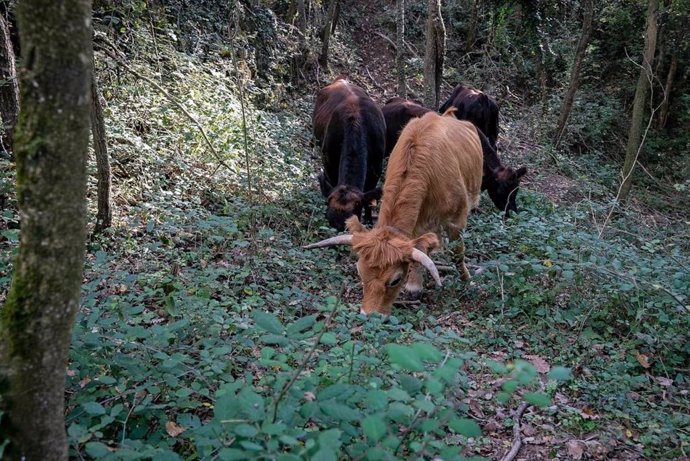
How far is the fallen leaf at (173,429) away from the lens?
9.09 ft

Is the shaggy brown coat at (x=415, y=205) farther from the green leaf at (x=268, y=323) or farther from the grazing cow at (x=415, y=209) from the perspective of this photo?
the green leaf at (x=268, y=323)

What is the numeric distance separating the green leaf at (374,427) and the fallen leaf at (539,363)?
3.40 m

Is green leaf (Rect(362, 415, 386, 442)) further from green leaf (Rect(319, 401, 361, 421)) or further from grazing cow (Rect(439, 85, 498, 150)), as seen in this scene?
grazing cow (Rect(439, 85, 498, 150))

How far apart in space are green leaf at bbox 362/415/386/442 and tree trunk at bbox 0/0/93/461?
1128 millimetres

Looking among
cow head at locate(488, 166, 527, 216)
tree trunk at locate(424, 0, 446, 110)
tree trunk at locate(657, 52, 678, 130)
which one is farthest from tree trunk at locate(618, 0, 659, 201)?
tree trunk at locate(657, 52, 678, 130)

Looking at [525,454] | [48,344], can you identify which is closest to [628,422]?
[525,454]

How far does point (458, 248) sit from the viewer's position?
256 inches

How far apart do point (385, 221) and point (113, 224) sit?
3.08 metres

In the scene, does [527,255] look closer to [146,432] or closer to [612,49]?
[146,432]

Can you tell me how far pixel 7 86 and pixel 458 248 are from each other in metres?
5.58

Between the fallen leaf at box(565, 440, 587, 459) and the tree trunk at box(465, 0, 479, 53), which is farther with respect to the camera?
the tree trunk at box(465, 0, 479, 53)

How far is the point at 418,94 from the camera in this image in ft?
51.1

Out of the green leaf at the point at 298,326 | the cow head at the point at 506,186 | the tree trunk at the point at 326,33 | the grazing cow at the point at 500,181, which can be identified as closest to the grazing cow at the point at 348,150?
the grazing cow at the point at 500,181

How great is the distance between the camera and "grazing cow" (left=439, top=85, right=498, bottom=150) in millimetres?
11438
